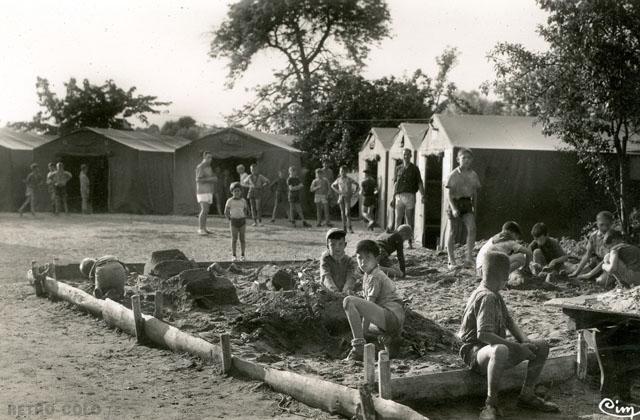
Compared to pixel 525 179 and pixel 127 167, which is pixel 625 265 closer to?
pixel 525 179

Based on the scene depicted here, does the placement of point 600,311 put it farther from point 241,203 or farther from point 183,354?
point 241,203

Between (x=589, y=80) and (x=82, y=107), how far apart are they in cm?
3120

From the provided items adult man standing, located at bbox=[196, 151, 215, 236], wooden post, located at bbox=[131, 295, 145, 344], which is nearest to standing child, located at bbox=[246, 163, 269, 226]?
adult man standing, located at bbox=[196, 151, 215, 236]

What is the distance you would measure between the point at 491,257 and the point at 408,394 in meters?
1.06

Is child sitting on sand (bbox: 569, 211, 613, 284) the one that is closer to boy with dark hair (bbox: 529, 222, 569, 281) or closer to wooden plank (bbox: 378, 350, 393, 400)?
boy with dark hair (bbox: 529, 222, 569, 281)

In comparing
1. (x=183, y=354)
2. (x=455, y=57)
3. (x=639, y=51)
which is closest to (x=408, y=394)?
(x=183, y=354)

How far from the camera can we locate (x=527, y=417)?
5.02 meters

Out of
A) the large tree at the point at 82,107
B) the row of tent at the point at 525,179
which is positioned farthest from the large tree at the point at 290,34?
the row of tent at the point at 525,179

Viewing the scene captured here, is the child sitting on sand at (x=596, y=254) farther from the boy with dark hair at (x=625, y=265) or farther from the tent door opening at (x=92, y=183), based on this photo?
the tent door opening at (x=92, y=183)

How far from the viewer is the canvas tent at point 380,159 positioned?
2136 centimetres

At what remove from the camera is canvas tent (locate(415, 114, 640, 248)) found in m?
14.8

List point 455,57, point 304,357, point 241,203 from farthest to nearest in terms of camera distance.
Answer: point 455,57 → point 241,203 → point 304,357

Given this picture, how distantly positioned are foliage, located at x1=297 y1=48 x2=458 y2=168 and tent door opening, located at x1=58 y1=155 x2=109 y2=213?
7.15 metres

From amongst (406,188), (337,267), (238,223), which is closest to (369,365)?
(337,267)
